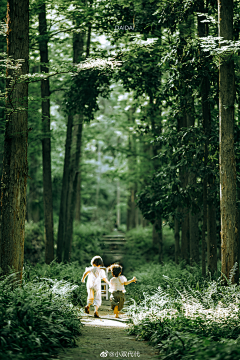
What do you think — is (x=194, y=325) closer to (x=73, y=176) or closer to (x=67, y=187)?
(x=67, y=187)

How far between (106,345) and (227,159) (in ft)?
16.4

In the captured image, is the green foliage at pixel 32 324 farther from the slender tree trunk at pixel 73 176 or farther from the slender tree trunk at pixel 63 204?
the slender tree trunk at pixel 73 176

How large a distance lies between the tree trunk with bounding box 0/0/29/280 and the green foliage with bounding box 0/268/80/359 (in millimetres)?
866

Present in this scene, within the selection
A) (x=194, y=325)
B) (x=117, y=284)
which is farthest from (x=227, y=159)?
(x=117, y=284)

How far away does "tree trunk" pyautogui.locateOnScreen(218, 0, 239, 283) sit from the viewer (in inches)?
342

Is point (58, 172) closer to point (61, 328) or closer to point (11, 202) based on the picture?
point (11, 202)

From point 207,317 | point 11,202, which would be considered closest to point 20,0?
point 11,202

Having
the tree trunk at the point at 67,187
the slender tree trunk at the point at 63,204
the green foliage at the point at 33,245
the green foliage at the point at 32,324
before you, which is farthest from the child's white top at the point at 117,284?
the green foliage at the point at 33,245

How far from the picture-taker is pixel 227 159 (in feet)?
29.0

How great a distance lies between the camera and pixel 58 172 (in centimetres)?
2520

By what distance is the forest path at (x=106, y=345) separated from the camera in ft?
18.0

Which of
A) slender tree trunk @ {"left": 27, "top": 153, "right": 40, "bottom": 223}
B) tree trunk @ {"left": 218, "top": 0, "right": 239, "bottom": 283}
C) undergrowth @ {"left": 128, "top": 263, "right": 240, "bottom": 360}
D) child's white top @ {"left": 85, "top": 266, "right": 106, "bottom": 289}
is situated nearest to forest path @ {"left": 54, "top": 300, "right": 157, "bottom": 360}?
undergrowth @ {"left": 128, "top": 263, "right": 240, "bottom": 360}

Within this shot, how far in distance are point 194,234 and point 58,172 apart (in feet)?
46.0

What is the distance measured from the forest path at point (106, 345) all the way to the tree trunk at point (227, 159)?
2.92 meters
